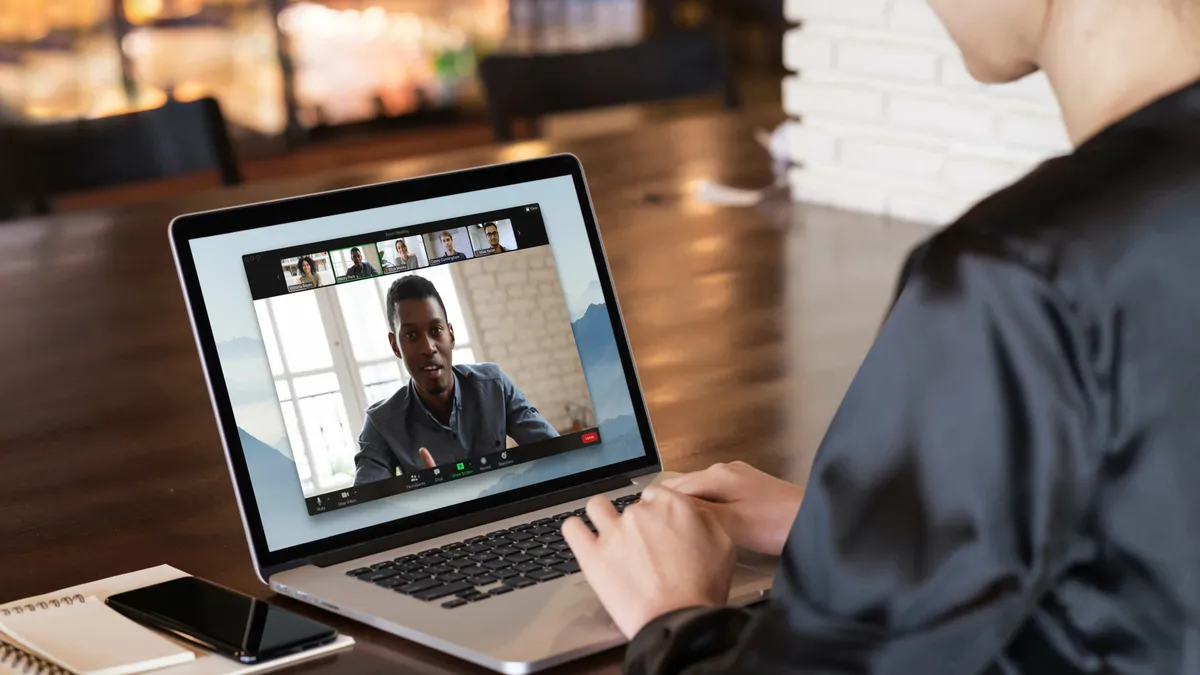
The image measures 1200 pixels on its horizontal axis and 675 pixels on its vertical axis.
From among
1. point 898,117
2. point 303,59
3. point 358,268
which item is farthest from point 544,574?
point 303,59

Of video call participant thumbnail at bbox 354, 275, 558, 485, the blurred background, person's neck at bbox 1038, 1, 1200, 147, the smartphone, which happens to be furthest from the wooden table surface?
the blurred background

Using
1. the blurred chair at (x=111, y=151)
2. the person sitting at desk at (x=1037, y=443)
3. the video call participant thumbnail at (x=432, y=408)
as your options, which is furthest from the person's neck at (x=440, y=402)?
the blurred chair at (x=111, y=151)

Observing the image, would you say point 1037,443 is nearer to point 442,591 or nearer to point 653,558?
point 653,558

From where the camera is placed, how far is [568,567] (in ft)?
2.83

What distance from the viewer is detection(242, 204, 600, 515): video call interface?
0.91m

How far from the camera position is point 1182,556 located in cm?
60

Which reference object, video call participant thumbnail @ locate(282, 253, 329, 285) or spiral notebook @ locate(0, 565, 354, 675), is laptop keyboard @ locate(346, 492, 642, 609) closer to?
spiral notebook @ locate(0, 565, 354, 675)

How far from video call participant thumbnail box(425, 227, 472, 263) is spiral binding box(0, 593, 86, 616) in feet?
1.04

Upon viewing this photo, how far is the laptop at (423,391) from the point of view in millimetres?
Answer: 870

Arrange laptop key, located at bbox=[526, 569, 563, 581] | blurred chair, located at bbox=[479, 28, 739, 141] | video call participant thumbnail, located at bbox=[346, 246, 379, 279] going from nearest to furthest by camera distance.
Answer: laptop key, located at bbox=[526, 569, 563, 581] → video call participant thumbnail, located at bbox=[346, 246, 379, 279] → blurred chair, located at bbox=[479, 28, 739, 141]

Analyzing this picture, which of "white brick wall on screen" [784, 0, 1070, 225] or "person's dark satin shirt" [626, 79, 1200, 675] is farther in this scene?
"white brick wall on screen" [784, 0, 1070, 225]

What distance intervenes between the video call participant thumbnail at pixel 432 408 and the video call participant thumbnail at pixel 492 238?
5 centimetres

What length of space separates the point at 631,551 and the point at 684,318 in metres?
0.69

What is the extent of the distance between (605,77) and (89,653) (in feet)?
5.89
